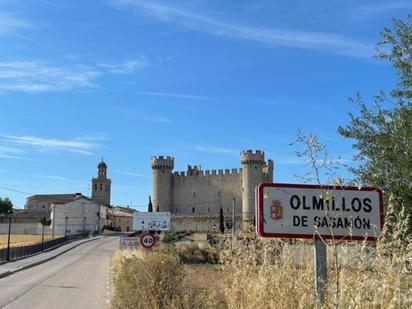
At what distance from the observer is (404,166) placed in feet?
22.3

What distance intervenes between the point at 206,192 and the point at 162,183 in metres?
9.90

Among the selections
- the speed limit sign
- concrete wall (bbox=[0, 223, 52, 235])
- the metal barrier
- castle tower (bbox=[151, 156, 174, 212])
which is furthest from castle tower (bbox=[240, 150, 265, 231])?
the speed limit sign

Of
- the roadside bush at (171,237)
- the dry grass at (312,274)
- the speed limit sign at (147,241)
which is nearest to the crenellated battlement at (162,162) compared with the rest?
the roadside bush at (171,237)

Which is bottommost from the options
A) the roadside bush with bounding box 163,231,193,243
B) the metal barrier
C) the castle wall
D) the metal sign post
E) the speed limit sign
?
the metal barrier

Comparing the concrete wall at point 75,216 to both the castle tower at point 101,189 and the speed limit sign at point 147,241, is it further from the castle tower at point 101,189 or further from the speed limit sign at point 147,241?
the speed limit sign at point 147,241

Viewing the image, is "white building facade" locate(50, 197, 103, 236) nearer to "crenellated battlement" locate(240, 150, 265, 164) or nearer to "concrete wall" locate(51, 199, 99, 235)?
"concrete wall" locate(51, 199, 99, 235)

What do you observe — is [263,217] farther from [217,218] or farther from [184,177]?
[184,177]

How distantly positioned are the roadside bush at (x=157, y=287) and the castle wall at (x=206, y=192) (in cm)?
10308

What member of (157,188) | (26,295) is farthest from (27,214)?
(26,295)

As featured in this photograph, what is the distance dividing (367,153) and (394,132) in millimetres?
521

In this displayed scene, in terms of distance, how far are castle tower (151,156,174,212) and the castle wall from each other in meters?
Result: 1.52

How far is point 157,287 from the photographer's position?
9.61 meters

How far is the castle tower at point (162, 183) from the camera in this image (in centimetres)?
11812

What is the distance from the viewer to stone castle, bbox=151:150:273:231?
4402 inches
